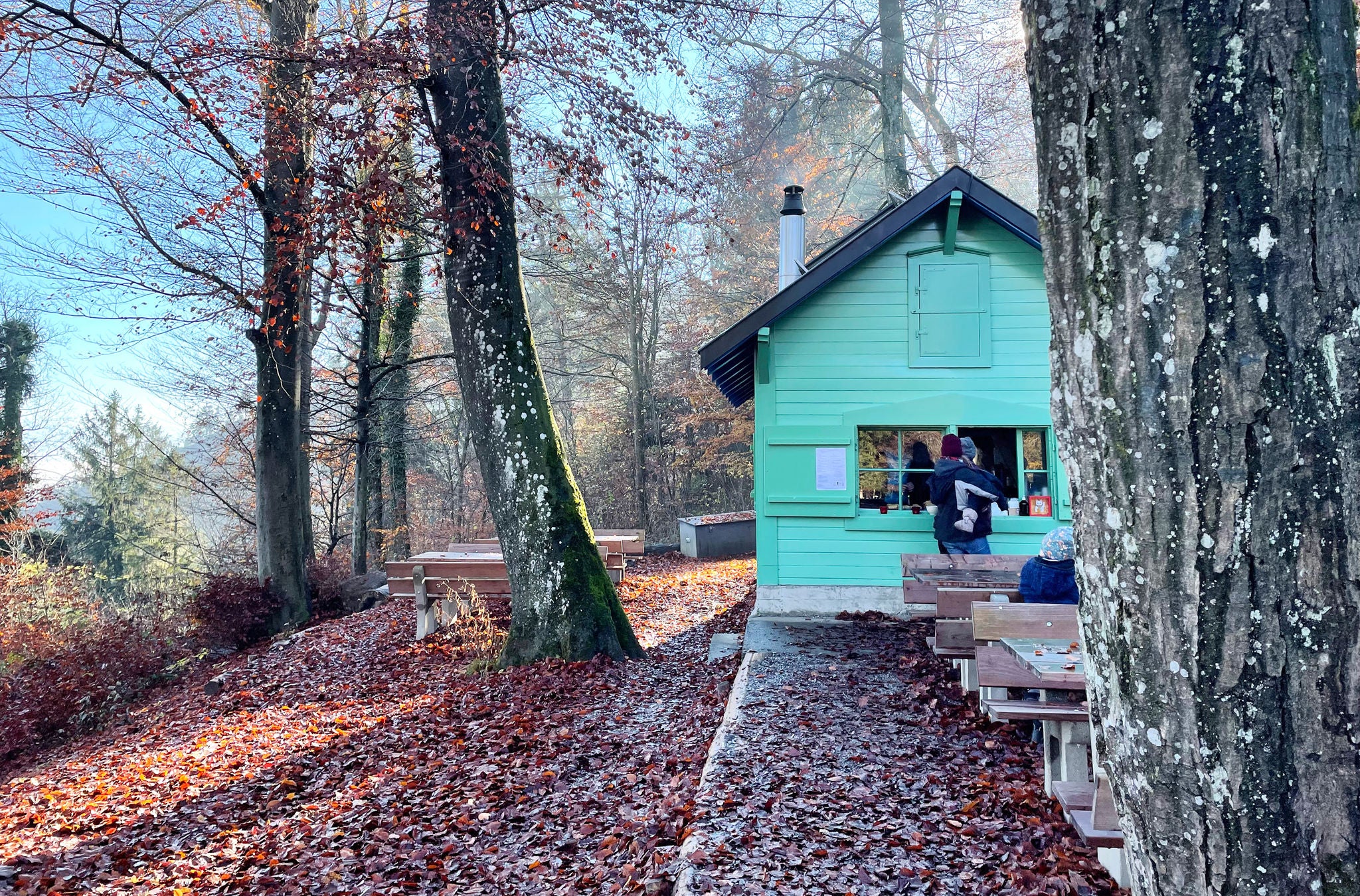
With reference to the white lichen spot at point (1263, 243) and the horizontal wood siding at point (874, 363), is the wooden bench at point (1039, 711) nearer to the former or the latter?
the white lichen spot at point (1263, 243)

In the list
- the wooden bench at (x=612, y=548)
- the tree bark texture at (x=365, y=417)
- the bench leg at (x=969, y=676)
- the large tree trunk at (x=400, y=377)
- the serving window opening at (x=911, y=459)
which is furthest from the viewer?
the large tree trunk at (x=400, y=377)

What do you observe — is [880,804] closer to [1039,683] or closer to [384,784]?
[1039,683]

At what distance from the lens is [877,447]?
9.80 metres

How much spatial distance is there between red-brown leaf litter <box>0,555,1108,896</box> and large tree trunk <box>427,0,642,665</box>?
1.79ft

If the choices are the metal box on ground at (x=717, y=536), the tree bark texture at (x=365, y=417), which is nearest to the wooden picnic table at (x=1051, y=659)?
the tree bark texture at (x=365, y=417)

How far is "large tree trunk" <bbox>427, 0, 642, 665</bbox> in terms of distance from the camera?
765 centimetres

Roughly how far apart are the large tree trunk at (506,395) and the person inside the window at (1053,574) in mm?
4068

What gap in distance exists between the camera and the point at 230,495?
70.8ft

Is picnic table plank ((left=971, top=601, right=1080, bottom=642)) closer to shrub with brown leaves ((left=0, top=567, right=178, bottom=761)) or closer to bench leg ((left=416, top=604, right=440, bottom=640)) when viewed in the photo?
bench leg ((left=416, top=604, right=440, bottom=640))

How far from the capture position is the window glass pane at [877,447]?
9773mm

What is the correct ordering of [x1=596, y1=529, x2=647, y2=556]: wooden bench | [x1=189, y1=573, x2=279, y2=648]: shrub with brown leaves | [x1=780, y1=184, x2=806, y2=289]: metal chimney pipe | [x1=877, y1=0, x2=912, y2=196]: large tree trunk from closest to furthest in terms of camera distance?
[x1=189, y1=573, x2=279, y2=648]: shrub with brown leaves < [x1=596, y1=529, x2=647, y2=556]: wooden bench < [x1=780, y1=184, x2=806, y2=289]: metal chimney pipe < [x1=877, y1=0, x2=912, y2=196]: large tree trunk

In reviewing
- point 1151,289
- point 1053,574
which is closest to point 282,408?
point 1053,574

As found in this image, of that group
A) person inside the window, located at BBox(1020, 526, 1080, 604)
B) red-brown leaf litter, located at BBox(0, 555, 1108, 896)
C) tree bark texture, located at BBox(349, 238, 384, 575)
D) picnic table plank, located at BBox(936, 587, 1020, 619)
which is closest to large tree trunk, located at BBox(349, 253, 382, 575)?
tree bark texture, located at BBox(349, 238, 384, 575)

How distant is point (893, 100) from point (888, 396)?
475 inches
